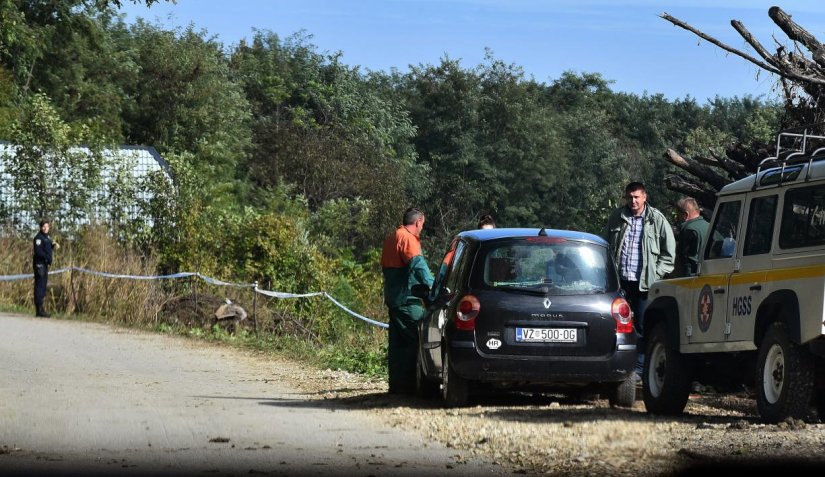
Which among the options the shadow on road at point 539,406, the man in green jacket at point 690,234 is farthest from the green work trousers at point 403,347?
the man in green jacket at point 690,234

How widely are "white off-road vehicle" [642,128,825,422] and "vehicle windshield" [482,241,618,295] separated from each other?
701 millimetres

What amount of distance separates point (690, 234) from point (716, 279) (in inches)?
71.5

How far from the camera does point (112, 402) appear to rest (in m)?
13.2

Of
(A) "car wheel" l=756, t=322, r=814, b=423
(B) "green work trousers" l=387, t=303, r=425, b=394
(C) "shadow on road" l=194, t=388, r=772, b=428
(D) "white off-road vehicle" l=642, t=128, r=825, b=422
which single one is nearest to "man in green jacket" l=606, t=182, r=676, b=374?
(C) "shadow on road" l=194, t=388, r=772, b=428

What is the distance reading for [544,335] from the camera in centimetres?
1238

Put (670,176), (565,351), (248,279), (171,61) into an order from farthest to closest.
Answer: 1. (171,61)
2. (248,279)
3. (670,176)
4. (565,351)

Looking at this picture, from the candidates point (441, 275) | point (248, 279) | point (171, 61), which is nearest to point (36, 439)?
point (441, 275)

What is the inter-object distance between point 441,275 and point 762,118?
2733 inches

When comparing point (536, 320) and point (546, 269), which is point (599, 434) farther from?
Answer: point (546, 269)

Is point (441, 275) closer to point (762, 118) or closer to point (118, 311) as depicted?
point (118, 311)

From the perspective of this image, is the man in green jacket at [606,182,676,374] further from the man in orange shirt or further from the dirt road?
the dirt road

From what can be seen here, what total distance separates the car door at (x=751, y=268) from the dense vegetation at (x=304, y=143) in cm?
783

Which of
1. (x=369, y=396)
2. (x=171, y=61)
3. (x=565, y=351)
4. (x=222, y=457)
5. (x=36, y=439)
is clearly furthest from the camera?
(x=171, y=61)

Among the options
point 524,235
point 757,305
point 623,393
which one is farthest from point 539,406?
point 757,305
